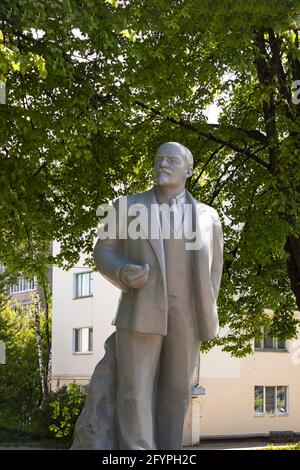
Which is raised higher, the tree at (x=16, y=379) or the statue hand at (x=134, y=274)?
the statue hand at (x=134, y=274)

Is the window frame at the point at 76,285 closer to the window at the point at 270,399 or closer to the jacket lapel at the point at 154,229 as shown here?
the window at the point at 270,399

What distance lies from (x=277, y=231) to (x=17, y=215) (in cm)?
399

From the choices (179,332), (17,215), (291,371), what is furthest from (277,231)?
(291,371)

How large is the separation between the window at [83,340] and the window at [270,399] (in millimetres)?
6534

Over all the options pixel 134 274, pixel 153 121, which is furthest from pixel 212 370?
pixel 134 274

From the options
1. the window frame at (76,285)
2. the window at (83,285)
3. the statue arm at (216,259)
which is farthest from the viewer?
the window at (83,285)

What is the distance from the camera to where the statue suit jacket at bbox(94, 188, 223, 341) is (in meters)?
4.93

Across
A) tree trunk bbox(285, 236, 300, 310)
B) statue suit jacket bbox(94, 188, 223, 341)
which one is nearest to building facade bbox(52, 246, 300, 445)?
tree trunk bbox(285, 236, 300, 310)

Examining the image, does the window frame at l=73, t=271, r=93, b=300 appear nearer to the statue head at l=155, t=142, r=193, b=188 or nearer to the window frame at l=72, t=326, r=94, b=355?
the window frame at l=72, t=326, r=94, b=355

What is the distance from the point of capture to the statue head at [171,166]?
525 centimetres

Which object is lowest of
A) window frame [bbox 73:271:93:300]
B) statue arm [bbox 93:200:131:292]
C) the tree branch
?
statue arm [bbox 93:200:131:292]

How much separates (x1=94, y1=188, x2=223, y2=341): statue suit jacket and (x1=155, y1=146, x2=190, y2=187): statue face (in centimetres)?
13

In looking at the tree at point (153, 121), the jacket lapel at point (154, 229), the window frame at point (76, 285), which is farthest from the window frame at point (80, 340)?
the jacket lapel at point (154, 229)
